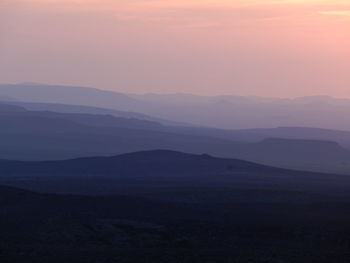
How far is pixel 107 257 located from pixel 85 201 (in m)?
10.6

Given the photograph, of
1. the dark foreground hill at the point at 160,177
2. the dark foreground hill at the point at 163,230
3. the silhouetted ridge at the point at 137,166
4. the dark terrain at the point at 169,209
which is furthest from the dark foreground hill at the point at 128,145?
the dark foreground hill at the point at 163,230

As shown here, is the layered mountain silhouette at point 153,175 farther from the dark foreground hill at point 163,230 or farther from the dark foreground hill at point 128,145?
the dark foreground hill at point 128,145

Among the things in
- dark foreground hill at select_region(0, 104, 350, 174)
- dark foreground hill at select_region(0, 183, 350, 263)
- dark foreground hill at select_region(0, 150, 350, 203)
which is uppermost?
dark foreground hill at select_region(0, 104, 350, 174)

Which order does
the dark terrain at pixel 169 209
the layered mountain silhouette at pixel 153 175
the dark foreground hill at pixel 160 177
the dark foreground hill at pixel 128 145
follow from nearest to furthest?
the dark terrain at pixel 169 209, the dark foreground hill at pixel 160 177, the layered mountain silhouette at pixel 153 175, the dark foreground hill at pixel 128 145

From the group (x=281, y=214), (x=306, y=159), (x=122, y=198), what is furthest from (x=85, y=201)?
(x=306, y=159)

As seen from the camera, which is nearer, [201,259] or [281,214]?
[201,259]

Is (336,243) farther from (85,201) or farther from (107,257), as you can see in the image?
(85,201)

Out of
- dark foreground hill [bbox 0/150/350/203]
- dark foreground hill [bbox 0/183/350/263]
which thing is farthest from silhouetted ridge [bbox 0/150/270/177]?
dark foreground hill [bbox 0/183/350/263]

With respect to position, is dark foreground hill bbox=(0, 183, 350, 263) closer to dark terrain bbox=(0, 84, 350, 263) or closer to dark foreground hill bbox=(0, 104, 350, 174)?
dark terrain bbox=(0, 84, 350, 263)

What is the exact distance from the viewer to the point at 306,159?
7950 centimetres

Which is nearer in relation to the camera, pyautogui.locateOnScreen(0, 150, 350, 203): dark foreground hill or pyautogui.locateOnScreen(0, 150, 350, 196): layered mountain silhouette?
pyautogui.locateOnScreen(0, 150, 350, 203): dark foreground hill

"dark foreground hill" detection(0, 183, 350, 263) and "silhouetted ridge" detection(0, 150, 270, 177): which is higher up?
"silhouetted ridge" detection(0, 150, 270, 177)

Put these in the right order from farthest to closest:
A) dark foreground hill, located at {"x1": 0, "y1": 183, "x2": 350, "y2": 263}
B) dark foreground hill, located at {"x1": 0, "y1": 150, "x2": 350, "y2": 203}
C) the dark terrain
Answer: dark foreground hill, located at {"x1": 0, "y1": 150, "x2": 350, "y2": 203}, the dark terrain, dark foreground hill, located at {"x1": 0, "y1": 183, "x2": 350, "y2": 263}

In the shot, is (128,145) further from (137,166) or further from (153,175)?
(153,175)
